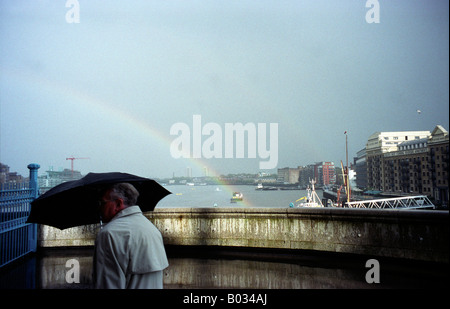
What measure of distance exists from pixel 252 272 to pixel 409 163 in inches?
4127

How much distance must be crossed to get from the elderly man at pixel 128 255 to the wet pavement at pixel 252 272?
4041 mm

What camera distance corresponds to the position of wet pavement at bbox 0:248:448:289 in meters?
6.22

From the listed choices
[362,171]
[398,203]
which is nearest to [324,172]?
[362,171]

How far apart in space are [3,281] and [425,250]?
852cm

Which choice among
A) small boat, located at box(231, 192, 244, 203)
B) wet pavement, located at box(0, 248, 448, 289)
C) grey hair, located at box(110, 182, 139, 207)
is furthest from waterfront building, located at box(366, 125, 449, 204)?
grey hair, located at box(110, 182, 139, 207)

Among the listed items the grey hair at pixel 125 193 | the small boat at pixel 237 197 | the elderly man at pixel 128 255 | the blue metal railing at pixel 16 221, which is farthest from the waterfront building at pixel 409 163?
the elderly man at pixel 128 255

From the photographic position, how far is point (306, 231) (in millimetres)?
9023

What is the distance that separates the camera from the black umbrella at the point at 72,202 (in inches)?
122

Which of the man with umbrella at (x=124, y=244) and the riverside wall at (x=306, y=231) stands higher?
the man with umbrella at (x=124, y=244)

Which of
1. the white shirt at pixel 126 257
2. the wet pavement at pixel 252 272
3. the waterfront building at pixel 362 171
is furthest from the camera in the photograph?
the waterfront building at pixel 362 171

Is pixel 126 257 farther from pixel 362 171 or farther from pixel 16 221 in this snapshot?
pixel 362 171

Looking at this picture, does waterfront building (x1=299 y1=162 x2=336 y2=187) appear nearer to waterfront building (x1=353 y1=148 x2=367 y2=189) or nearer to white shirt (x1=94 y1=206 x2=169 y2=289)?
waterfront building (x1=353 y1=148 x2=367 y2=189)

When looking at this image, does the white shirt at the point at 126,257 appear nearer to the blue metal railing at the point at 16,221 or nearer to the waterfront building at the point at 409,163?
the blue metal railing at the point at 16,221
